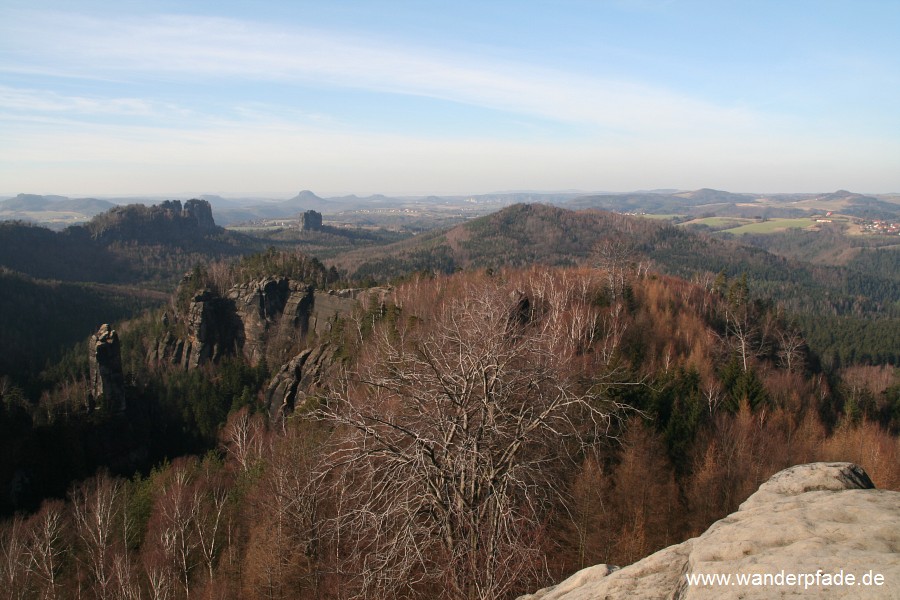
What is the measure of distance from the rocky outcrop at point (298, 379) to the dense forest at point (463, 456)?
2.42 metres

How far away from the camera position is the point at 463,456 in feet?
38.6

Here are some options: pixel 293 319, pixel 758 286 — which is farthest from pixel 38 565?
pixel 758 286

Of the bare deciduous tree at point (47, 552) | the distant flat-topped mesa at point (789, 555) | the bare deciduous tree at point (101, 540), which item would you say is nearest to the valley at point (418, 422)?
the bare deciduous tree at point (47, 552)

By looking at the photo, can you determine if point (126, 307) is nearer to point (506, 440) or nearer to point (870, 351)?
point (506, 440)

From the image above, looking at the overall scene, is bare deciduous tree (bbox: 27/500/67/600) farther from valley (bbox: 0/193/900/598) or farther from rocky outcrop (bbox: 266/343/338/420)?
rocky outcrop (bbox: 266/343/338/420)

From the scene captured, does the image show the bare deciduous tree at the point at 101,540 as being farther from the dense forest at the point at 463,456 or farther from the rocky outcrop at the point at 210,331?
the rocky outcrop at the point at 210,331

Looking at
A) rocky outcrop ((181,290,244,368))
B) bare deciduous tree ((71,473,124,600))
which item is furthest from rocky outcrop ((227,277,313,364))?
bare deciduous tree ((71,473,124,600))

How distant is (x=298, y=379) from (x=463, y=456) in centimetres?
4816

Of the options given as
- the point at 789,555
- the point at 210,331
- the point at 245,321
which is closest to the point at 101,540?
the point at 789,555

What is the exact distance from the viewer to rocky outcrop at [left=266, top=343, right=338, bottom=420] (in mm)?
53844

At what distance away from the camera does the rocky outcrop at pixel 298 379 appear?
53.8 m

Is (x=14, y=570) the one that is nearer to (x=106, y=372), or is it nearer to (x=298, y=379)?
(x=298, y=379)

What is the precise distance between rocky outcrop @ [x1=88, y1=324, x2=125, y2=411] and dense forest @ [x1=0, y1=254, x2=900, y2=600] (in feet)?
6.20

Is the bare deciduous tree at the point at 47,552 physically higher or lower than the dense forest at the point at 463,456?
lower
